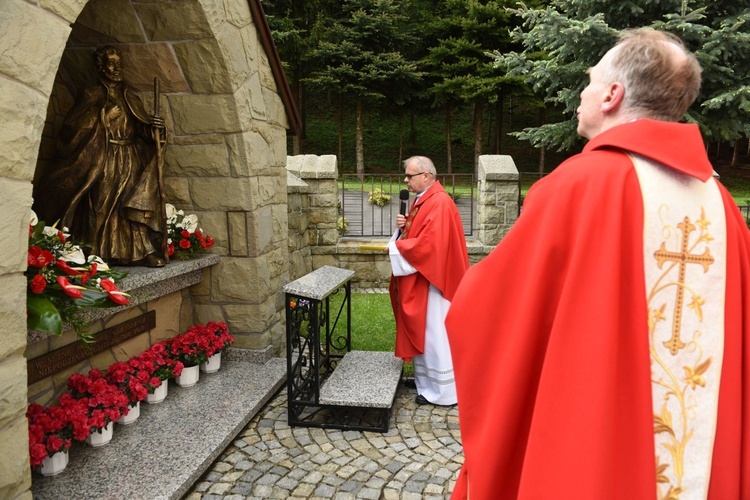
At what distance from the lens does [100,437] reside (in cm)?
347

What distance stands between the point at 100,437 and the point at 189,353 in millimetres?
1050

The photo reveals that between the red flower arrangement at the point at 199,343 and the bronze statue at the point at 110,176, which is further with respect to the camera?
the red flower arrangement at the point at 199,343

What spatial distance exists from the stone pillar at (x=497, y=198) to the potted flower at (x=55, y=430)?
621cm

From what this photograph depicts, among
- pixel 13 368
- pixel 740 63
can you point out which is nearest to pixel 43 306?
pixel 13 368

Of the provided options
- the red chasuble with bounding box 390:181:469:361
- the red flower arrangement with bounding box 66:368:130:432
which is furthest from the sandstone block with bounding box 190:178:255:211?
the red flower arrangement with bounding box 66:368:130:432

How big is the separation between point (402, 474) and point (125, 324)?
7.42 feet

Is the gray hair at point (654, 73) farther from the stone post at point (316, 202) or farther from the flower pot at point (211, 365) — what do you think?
the stone post at point (316, 202)

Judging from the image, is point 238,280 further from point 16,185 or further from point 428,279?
point 16,185

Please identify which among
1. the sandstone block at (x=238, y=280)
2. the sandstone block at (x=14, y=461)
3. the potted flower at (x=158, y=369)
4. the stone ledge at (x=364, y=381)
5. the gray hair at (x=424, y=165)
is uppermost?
the gray hair at (x=424, y=165)

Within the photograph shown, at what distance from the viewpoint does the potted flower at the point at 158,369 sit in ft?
13.1

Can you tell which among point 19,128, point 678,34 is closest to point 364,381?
point 19,128

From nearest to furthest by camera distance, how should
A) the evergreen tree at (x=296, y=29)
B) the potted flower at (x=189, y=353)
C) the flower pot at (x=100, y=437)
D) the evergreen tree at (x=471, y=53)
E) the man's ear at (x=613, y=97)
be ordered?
the man's ear at (x=613, y=97) → the flower pot at (x=100, y=437) → the potted flower at (x=189, y=353) → the evergreen tree at (x=471, y=53) → the evergreen tree at (x=296, y=29)

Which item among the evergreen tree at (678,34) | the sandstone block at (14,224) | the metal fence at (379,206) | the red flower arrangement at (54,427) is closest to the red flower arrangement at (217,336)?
the red flower arrangement at (54,427)

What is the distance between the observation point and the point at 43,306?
2600 millimetres
